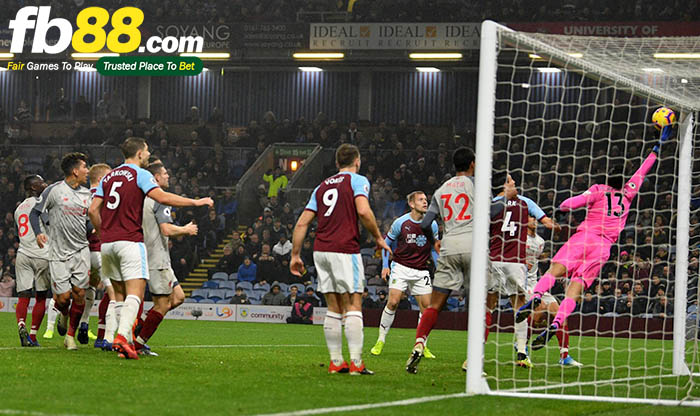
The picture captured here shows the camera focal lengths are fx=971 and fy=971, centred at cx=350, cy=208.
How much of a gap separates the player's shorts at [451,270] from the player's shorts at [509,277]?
1381 millimetres

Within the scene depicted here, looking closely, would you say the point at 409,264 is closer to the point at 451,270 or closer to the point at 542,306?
the point at 542,306

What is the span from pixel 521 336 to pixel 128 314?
13.8 ft

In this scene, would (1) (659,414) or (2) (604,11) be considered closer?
(1) (659,414)

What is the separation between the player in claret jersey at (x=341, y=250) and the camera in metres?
8.73

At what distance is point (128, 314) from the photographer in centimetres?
950

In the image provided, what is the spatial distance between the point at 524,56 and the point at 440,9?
2928 mm

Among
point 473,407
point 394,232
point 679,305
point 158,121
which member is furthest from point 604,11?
point 473,407

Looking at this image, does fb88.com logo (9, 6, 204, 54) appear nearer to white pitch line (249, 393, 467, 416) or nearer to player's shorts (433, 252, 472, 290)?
player's shorts (433, 252, 472, 290)

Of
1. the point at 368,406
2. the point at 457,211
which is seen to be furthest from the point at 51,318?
the point at 368,406

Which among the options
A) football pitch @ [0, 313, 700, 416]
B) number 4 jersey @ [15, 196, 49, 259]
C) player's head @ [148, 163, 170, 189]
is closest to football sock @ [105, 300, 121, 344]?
football pitch @ [0, 313, 700, 416]

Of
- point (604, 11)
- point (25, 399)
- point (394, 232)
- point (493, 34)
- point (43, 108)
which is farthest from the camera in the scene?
point (43, 108)

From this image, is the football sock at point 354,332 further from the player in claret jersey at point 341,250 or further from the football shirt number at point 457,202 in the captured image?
the football shirt number at point 457,202

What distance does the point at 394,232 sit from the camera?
1308cm

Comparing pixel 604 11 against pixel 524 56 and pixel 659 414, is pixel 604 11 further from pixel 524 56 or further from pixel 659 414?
pixel 659 414
